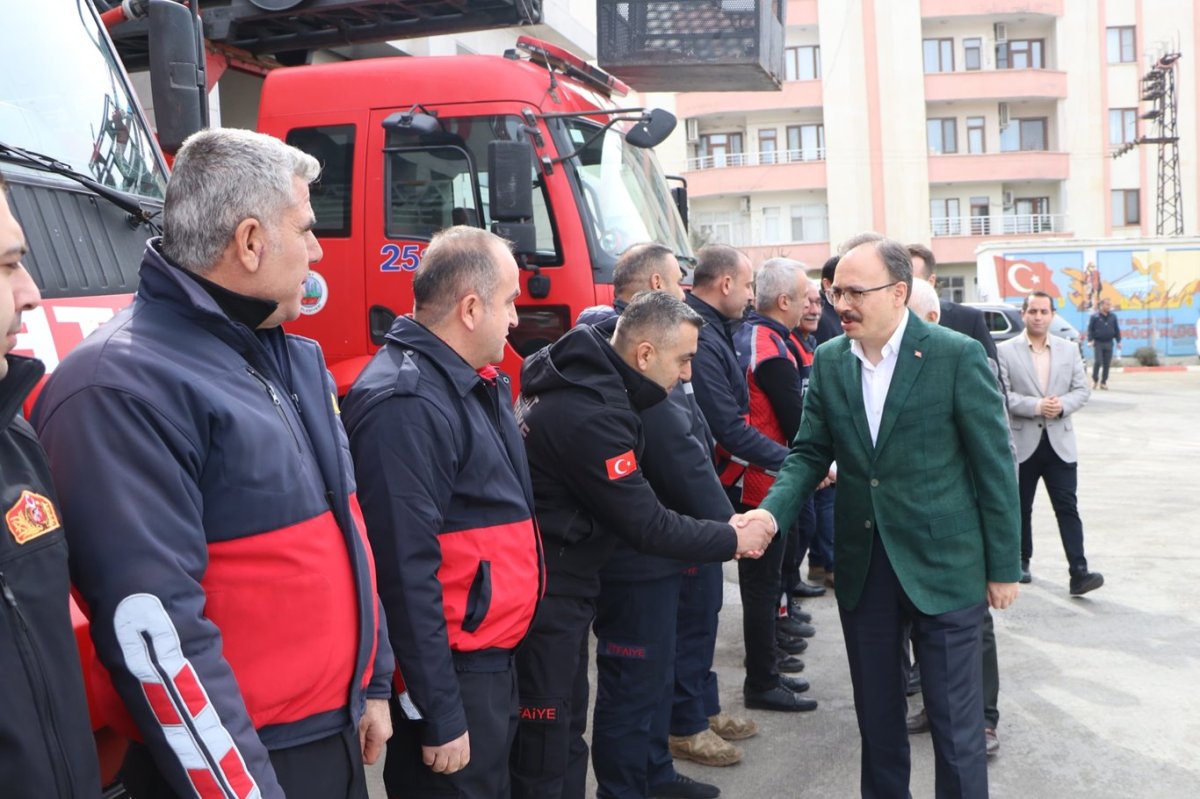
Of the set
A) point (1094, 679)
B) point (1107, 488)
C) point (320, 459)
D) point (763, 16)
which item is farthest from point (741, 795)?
point (1107, 488)

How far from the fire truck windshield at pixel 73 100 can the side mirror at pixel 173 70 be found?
25 cm

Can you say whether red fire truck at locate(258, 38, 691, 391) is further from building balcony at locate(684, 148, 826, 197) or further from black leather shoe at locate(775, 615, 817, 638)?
building balcony at locate(684, 148, 826, 197)

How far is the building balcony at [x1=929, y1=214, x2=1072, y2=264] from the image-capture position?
4222 cm

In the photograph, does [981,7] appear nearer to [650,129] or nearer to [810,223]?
[810,223]

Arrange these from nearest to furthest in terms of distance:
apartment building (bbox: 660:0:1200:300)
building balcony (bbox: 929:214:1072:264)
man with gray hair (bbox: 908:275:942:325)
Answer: man with gray hair (bbox: 908:275:942:325)
building balcony (bbox: 929:214:1072:264)
apartment building (bbox: 660:0:1200:300)

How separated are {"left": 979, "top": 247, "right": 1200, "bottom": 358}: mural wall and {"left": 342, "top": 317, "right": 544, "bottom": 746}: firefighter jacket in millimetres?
28142

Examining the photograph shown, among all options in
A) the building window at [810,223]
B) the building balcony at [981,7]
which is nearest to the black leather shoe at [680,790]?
the building window at [810,223]

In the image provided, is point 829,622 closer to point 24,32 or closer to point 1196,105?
point 24,32

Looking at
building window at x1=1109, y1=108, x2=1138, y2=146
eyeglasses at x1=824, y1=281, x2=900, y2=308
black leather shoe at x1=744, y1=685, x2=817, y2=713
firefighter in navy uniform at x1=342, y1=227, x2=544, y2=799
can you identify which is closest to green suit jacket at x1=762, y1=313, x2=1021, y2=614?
eyeglasses at x1=824, y1=281, x2=900, y2=308

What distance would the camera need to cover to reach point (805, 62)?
144ft

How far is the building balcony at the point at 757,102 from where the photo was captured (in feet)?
140

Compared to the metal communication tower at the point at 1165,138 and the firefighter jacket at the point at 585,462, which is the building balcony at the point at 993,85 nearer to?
the metal communication tower at the point at 1165,138

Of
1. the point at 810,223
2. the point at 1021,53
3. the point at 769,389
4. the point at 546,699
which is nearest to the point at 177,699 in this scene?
the point at 546,699

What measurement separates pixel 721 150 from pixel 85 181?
140ft
